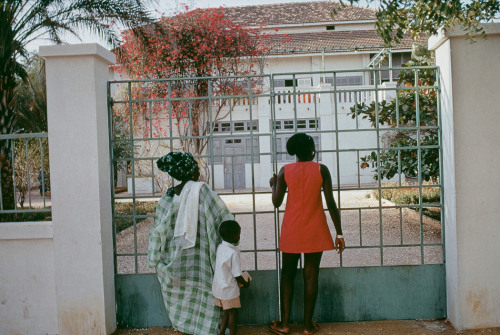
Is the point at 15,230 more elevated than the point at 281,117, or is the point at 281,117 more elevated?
the point at 281,117

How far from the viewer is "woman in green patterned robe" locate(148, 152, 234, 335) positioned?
388cm

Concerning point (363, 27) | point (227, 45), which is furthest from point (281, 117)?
point (363, 27)

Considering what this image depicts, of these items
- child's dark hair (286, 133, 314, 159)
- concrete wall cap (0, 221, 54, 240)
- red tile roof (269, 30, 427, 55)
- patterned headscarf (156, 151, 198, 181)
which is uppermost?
red tile roof (269, 30, 427, 55)

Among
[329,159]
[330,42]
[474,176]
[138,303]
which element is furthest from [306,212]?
[330,42]

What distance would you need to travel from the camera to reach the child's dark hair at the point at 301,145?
13.1ft

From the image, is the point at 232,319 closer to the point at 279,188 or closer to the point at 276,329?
the point at 276,329

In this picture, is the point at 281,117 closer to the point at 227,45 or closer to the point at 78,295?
the point at 227,45

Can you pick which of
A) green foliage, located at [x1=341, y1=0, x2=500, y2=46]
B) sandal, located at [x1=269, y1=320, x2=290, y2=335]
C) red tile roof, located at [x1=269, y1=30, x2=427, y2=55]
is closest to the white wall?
sandal, located at [x1=269, y1=320, x2=290, y2=335]

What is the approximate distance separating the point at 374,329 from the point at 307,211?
1.30m

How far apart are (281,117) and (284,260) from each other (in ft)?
45.5

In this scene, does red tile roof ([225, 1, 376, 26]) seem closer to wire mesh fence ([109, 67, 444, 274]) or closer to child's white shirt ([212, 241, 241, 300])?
wire mesh fence ([109, 67, 444, 274])

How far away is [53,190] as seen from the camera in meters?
4.18

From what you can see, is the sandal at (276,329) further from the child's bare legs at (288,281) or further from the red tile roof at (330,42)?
the red tile roof at (330,42)

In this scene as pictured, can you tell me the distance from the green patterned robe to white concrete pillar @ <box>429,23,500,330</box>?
207 centimetres
